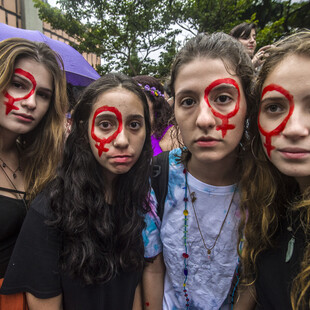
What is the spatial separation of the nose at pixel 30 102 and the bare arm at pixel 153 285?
3.99 ft

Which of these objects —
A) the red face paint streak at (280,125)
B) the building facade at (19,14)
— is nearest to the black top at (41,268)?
the red face paint streak at (280,125)

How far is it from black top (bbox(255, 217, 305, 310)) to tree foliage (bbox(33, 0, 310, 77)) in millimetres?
7336

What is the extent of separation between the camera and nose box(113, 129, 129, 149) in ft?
4.32

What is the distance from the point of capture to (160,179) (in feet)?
5.04

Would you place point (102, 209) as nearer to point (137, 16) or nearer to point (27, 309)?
point (27, 309)

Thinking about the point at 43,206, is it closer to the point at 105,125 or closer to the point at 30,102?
the point at 105,125

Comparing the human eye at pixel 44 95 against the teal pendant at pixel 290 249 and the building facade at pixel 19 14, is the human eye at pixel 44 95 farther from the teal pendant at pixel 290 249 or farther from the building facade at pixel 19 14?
the building facade at pixel 19 14

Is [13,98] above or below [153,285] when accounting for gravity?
above

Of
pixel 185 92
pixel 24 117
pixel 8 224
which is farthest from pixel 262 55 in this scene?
pixel 8 224

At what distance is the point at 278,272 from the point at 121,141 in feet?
3.23

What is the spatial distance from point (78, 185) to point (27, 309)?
683 mm

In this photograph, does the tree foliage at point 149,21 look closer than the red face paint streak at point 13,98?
No

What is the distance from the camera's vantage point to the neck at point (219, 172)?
1419mm

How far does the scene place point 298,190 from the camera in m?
1.23
